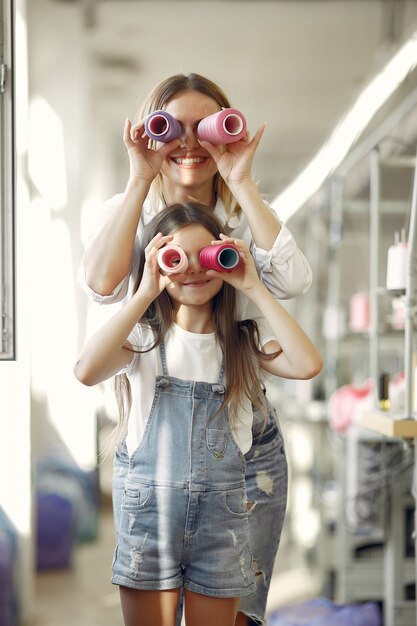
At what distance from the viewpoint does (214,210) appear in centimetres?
161

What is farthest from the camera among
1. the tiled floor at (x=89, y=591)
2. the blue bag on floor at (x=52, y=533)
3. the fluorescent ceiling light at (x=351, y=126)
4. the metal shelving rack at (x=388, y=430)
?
the blue bag on floor at (x=52, y=533)

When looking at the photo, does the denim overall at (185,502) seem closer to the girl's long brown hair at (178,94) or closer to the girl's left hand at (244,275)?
the girl's left hand at (244,275)

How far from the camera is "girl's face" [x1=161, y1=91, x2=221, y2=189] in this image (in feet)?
4.96

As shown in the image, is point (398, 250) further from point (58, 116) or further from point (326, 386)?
point (58, 116)

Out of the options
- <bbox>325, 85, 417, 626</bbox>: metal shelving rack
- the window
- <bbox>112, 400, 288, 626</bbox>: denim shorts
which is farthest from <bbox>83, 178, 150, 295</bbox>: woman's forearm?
<bbox>325, 85, 417, 626</bbox>: metal shelving rack

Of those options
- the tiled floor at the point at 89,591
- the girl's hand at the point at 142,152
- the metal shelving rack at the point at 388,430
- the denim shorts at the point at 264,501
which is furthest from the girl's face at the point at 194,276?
the tiled floor at the point at 89,591

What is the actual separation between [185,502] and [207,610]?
7.0 inches

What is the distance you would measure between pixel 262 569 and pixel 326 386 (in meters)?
3.28

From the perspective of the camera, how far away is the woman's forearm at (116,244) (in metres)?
1.44

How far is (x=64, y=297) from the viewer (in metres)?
4.59

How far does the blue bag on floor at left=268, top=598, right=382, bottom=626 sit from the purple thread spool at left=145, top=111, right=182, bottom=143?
6.53 ft

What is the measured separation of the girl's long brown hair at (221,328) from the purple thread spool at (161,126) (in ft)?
0.43

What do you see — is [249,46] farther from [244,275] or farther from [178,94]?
[244,275]

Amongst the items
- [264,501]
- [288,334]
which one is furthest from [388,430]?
[288,334]
